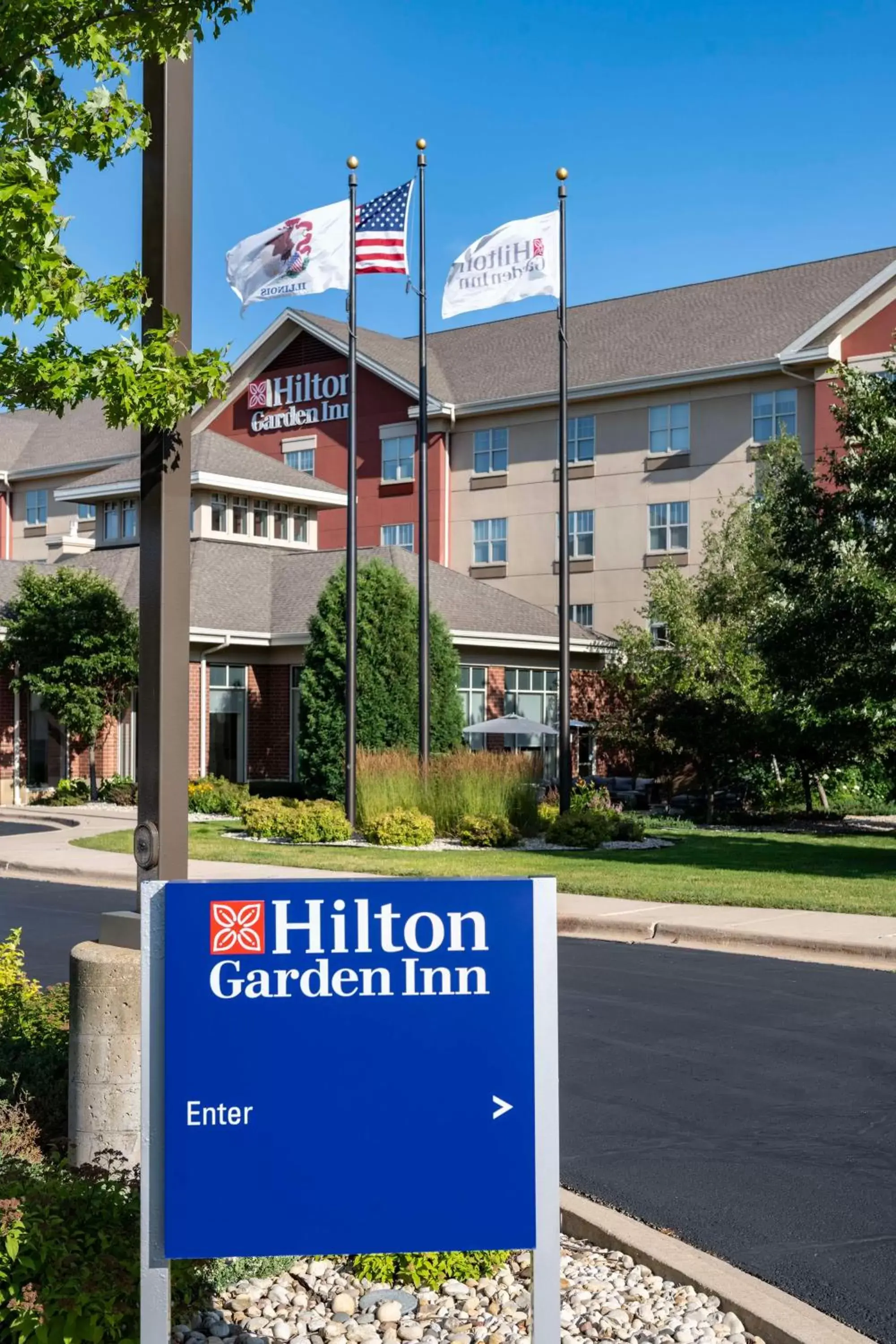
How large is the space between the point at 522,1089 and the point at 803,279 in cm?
4243

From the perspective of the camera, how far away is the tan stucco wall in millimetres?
39938

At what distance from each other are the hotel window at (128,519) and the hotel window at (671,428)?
14.6 metres

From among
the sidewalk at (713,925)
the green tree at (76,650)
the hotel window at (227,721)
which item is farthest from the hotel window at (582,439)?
the sidewalk at (713,925)

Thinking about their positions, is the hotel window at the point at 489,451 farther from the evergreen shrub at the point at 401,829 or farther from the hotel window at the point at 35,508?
the evergreen shrub at the point at 401,829

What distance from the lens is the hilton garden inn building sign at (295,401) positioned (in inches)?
1829

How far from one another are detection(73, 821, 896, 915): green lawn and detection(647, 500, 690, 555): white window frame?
1761 centimetres

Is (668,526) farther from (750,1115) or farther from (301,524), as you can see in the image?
(750,1115)

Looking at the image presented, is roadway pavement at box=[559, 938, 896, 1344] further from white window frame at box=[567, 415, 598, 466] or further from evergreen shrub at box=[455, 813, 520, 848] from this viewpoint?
white window frame at box=[567, 415, 598, 466]

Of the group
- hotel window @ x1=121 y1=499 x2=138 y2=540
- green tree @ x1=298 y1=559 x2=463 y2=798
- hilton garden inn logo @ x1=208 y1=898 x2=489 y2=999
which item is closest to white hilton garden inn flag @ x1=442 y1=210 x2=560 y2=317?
green tree @ x1=298 y1=559 x2=463 y2=798

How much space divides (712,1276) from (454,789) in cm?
1835

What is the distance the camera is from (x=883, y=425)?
19.5 meters

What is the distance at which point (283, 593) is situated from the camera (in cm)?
3462

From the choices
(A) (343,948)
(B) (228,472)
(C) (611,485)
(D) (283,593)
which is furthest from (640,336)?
(A) (343,948)

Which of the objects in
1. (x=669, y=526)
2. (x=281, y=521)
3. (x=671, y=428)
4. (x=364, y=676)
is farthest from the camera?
(x=669, y=526)
